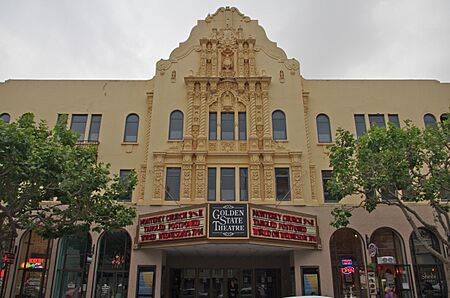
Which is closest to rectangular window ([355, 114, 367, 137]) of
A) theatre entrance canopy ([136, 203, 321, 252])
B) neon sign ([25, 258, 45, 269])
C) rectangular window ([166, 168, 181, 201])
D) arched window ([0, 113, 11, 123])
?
theatre entrance canopy ([136, 203, 321, 252])

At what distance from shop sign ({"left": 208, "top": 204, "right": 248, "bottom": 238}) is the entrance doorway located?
6.48 m

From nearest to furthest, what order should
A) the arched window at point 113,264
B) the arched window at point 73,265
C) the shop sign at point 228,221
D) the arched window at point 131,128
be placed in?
the shop sign at point 228,221 < the arched window at point 73,265 < the arched window at point 113,264 < the arched window at point 131,128

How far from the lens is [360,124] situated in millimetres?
25203

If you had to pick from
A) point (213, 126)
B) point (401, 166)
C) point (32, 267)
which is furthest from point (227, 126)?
point (32, 267)

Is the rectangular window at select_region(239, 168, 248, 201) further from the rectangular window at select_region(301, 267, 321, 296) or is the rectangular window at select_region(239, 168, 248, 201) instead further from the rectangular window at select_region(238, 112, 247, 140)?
the rectangular window at select_region(301, 267, 321, 296)

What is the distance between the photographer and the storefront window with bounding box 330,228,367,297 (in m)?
21.5

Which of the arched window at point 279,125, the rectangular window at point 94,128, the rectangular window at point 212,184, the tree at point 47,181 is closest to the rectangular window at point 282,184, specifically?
the arched window at point 279,125

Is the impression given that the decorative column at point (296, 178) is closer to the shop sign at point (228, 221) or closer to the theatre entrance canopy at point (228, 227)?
the theatre entrance canopy at point (228, 227)

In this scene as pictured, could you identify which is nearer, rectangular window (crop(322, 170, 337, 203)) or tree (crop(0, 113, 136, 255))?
tree (crop(0, 113, 136, 255))

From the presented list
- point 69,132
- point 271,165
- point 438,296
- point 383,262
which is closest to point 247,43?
point 271,165

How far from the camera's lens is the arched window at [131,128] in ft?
81.6

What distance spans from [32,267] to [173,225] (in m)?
9.42

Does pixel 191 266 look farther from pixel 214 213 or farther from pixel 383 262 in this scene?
pixel 383 262

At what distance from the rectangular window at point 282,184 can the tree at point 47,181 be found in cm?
937
